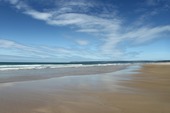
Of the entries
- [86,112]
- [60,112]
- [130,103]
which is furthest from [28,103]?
[130,103]

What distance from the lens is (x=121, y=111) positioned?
223 inches

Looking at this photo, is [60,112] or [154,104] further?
[154,104]

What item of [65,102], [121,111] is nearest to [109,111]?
[121,111]

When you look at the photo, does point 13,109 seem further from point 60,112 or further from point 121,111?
point 121,111

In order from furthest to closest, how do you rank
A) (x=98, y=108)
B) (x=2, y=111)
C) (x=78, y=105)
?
(x=78, y=105) < (x=98, y=108) < (x=2, y=111)

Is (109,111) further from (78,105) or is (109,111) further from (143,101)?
(143,101)

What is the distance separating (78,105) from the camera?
634 centimetres

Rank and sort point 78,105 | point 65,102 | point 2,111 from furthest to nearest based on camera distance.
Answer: point 65,102
point 78,105
point 2,111

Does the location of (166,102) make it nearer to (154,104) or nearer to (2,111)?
(154,104)

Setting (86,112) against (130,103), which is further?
(130,103)

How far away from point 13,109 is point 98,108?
2.34m

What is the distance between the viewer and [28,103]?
6547 millimetres

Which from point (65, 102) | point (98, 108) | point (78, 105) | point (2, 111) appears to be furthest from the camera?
point (65, 102)

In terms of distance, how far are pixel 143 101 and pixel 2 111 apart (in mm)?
4360
